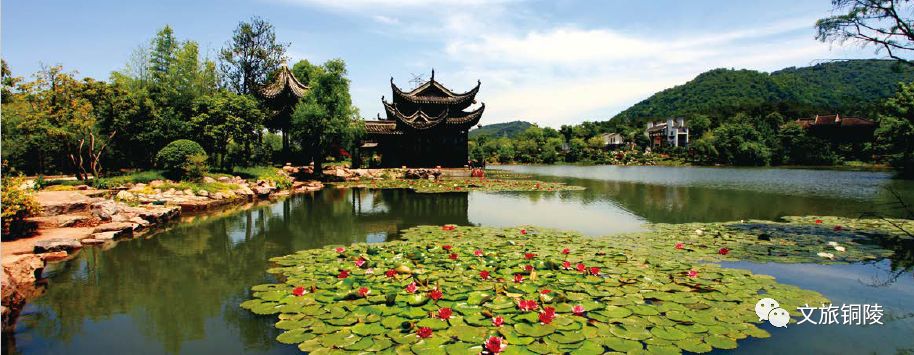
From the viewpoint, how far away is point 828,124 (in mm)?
54656

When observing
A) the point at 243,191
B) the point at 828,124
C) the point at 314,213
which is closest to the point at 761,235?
the point at 314,213

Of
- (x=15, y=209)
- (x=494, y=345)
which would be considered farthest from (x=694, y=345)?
(x=15, y=209)

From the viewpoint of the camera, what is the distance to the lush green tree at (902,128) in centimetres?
2702

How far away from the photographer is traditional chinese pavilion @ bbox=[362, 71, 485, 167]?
29422 mm

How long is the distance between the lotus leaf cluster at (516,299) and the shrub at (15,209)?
5319 mm

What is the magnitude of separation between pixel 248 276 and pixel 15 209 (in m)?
5.30

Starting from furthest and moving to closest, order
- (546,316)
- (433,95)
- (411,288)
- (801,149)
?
(801,149) < (433,95) < (411,288) < (546,316)

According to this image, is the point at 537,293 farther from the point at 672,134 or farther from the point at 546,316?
the point at 672,134

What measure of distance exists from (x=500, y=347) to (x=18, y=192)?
10161 millimetres

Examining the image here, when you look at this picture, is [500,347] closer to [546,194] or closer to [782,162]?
[546,194]

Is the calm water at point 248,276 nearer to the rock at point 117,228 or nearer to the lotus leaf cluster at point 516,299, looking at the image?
the lotus leaf cluster at point 516,299

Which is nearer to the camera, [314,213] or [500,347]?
[500,347]

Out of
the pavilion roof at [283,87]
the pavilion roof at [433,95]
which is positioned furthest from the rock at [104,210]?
the pavilion roof at [433,95]

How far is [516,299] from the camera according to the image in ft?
15.9
